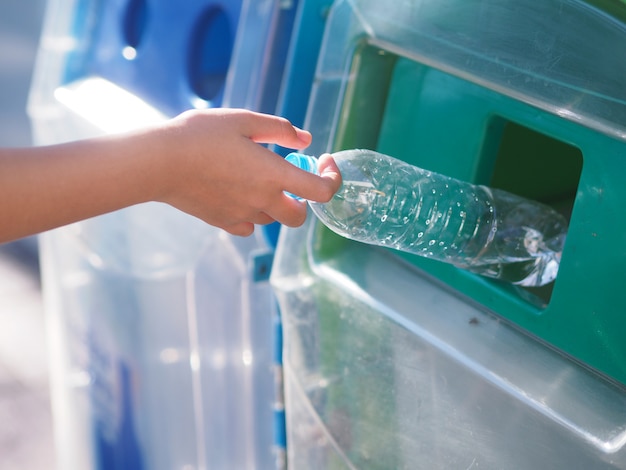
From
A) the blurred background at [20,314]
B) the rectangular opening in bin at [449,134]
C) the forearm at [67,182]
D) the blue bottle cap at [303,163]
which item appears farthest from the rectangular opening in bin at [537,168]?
the blurred background at [20,314]

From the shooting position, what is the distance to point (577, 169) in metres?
1.23

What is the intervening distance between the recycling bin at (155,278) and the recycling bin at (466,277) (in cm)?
16

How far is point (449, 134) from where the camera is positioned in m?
1.02

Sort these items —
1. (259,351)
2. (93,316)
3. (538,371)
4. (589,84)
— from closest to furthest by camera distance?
1. (589,84)
2. (538,371)
3. (259,351)
4. (93,316)

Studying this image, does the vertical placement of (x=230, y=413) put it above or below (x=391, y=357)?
below

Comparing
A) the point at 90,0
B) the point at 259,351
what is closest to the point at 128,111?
the point at 90,0

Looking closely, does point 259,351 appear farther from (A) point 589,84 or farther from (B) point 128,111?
(A) point 589,84

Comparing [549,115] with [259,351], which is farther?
[259,351]

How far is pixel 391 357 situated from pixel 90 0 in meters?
1.15

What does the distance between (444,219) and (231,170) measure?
42 centimetres

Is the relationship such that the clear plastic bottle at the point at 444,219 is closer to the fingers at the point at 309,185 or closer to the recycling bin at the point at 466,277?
the recycling bin at the point at 466,277

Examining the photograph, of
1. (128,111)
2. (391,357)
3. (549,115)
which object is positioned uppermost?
(549,115)

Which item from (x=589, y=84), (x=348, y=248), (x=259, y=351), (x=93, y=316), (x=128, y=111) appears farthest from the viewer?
(x=93, y=316)

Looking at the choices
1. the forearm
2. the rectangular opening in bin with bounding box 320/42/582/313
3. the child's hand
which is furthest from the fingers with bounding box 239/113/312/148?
the rectangular opening in bin with bounding box 320/42/582/313
